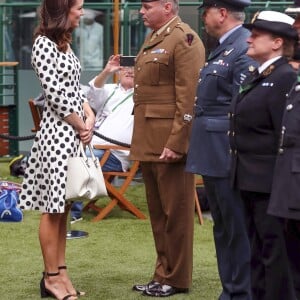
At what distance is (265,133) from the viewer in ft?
16.9

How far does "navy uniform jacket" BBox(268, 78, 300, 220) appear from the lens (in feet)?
15.7

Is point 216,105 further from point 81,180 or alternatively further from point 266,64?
point 81,180

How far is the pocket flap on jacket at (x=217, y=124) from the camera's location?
228 inches

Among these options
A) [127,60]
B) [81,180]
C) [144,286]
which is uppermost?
[127,60]

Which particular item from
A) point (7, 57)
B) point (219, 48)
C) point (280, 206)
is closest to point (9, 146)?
point (7, 57)

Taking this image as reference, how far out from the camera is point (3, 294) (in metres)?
6.55

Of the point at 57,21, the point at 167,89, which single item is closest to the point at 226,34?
the point at 167,89

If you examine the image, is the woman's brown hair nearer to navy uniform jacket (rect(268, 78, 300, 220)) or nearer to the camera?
the camera

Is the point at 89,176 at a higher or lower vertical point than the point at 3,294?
higher

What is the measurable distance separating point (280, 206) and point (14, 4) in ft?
31.3

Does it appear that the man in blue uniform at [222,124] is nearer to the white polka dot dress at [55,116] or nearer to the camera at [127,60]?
the white polka dot dress at [55,116]

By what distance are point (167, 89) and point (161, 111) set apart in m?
0.14

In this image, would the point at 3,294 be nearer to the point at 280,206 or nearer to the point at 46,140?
the point at 46,140

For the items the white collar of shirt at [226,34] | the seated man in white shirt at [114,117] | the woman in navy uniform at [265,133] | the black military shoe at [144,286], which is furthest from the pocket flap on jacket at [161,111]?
the seated man in white shirt at [114,117]
